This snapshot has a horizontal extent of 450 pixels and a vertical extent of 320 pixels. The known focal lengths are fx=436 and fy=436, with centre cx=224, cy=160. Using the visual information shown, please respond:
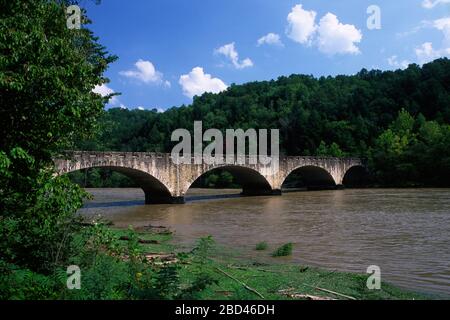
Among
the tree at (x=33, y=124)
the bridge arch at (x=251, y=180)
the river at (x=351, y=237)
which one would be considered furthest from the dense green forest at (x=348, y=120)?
the tree at (x=33, y=124)

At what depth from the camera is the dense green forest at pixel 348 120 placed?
6775cm

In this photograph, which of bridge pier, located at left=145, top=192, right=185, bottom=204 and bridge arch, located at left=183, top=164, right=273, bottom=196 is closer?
bridge pier, located at left=145, top=192, right=185, bottom=204

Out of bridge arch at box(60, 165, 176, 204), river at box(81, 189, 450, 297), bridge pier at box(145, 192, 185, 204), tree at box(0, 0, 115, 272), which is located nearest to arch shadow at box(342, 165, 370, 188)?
bridge pier at box(145, 192, 185, 204)

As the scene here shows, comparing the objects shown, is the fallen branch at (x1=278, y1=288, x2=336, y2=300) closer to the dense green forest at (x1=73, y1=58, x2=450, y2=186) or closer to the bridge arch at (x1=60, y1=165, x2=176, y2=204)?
the bridge arch at (x1=60, y1=165, x2=176, y2=204)

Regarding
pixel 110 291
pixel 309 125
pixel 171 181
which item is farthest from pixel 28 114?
pixel 309 125

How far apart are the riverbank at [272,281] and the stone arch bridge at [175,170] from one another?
12281mm

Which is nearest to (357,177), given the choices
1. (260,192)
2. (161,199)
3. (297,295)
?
(260,192)

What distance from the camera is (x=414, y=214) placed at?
2561 cm

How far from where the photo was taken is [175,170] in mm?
39875

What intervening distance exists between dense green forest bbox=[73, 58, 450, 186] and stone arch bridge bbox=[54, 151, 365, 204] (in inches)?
506

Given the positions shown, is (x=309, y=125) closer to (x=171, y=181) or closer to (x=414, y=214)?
(x=171, y=181)

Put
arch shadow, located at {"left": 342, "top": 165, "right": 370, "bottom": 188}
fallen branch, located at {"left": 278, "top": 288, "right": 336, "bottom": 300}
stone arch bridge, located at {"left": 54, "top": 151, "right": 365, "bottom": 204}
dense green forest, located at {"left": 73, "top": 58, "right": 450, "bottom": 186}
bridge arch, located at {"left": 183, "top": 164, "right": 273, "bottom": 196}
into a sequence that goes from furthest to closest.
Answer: arch shadow, located at {"left": 342, "top": 165, "right": 370, "bottom": 188} < dense green forest, located at {"left": 73, "top": 58, "right": 450, "bottom": 186} < bridge arch, located at {"left": 183, "top": 164, "right": 273, "bottom": 196} < stone arch bridge, located at {"left": 54, "top": 151, "right": 365, "bottom": 204} < fallen branch, located at {"left": 278, "top": 288, "right": 336, "bottom": 300}

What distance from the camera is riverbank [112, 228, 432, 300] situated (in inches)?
316
